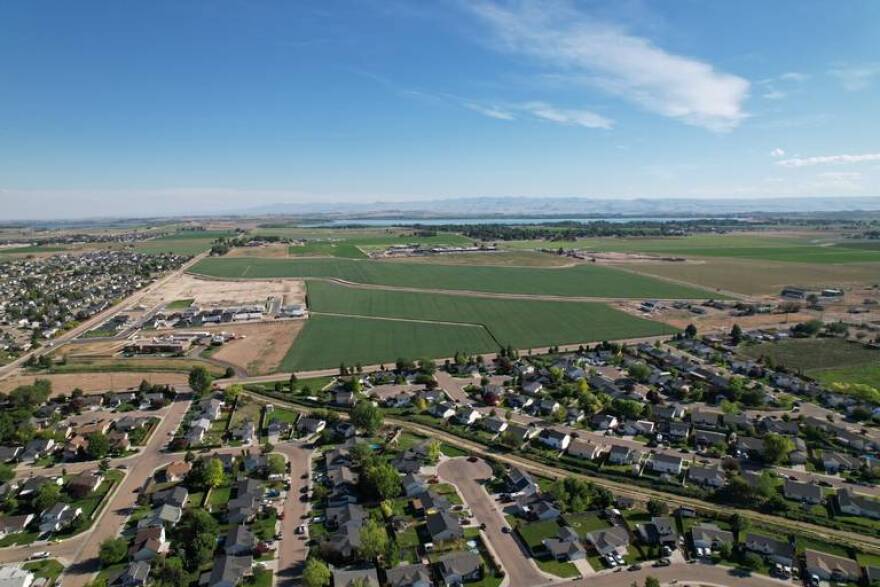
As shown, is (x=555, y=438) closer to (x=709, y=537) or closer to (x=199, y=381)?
(x=709, y=537)

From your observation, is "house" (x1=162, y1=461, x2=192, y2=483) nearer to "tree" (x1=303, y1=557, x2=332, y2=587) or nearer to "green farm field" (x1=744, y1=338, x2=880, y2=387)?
"tree" (x1=303, y1=557, x2=332, y2=587)

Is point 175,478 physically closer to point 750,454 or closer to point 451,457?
point 451,457

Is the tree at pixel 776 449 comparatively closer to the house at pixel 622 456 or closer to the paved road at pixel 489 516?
the house at pixel 622 456

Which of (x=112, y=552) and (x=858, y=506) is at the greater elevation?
(x=112, y=552)

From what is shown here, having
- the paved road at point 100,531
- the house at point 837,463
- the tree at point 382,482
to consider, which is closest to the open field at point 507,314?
the tree at point 382,482

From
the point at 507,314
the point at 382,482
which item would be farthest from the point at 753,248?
the point at 382,482

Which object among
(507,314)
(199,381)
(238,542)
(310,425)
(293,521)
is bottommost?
(293,521)
